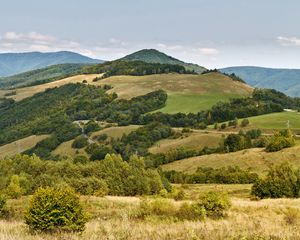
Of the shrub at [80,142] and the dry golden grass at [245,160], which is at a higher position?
the dry golden grass at [245,160]

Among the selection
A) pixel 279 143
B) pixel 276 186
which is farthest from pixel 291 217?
pixel 279 143

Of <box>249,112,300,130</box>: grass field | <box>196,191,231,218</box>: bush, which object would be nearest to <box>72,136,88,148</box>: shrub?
<box>249,112,300,130</box>: grass field

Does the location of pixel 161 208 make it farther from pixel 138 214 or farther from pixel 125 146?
pixel 125 146

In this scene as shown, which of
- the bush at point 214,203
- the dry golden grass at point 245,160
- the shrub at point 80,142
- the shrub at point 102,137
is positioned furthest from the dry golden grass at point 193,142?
the bush at point 214,203

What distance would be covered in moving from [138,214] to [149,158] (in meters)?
132

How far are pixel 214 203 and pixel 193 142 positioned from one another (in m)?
138

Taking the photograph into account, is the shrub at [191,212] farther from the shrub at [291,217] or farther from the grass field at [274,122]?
the grass field at [274,122]

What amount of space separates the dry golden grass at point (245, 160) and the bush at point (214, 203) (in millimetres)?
A: 93305

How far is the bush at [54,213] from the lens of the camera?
55.5ft

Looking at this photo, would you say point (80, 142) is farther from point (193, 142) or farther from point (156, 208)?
point (156, 208)

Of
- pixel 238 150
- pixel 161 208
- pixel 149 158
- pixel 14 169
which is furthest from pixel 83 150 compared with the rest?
pixel 161 208

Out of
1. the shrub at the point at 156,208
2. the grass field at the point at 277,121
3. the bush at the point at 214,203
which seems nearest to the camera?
the shrub at the point at 156,208

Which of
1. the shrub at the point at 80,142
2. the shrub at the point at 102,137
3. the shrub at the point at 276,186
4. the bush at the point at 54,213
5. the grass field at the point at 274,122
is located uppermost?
the bush at the point at 54,213

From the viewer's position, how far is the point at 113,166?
89.8m
